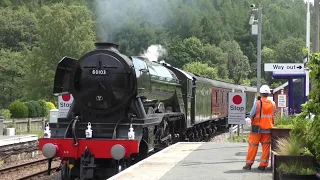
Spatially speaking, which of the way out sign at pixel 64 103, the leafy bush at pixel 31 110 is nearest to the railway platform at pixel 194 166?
the way out sign at pixel 64 103

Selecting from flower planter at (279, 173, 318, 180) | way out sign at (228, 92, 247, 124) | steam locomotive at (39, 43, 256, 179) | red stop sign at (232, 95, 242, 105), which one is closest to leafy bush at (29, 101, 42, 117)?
way out sign at (228, 92, 247, 124)

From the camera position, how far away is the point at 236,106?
17641mm

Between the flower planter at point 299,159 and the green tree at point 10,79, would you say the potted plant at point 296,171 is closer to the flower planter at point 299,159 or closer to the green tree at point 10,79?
the flower planter at point 299,159

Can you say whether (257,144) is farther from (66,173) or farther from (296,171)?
(66,173)

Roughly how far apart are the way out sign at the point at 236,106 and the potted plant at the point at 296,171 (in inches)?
370

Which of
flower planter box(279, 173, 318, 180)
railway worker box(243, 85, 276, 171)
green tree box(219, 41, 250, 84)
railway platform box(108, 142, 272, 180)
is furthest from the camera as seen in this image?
green tree box(219, 41, 250, 84)

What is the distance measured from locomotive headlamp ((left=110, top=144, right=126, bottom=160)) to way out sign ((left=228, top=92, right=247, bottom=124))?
Answer: 7630 mm

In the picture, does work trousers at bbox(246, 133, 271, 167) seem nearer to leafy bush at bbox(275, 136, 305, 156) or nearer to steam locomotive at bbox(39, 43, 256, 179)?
leafy bush at bbox(275, 136, 305, 156)

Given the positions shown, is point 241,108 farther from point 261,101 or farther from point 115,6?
point 115,6

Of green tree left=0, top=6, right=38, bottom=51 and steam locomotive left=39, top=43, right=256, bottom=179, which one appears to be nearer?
steam locomotive left=39, top=43, right=256, bottom=179

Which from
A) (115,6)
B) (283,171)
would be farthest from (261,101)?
(115,6)

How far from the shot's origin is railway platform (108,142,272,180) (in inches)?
376

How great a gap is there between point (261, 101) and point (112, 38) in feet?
47.3

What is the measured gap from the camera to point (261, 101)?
10164 millimetres
